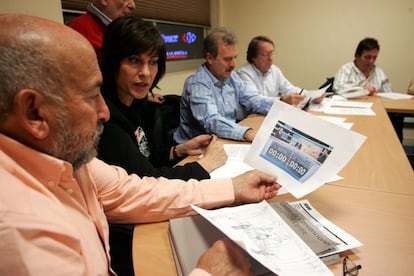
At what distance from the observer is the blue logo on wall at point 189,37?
146 inches

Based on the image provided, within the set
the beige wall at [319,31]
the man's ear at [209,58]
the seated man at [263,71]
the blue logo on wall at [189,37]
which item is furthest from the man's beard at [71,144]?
the blue logo on wall at [189,37]

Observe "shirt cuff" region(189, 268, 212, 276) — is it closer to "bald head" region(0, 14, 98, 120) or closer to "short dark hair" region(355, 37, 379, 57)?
"bald head" region(0, 14, 98, 120)

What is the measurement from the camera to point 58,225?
541 millimetres

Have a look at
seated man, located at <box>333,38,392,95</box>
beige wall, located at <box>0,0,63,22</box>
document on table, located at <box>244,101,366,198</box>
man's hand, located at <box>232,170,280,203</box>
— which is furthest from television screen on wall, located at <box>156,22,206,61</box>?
man's hand, located at <box>232,170,280,203</box>

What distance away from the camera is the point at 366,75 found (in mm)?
3381

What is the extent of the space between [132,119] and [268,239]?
2.78 feet

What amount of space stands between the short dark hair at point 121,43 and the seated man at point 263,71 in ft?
5.60

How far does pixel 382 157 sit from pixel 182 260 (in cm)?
109

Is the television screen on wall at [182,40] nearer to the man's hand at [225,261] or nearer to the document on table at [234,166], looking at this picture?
the document on table at [234,166]

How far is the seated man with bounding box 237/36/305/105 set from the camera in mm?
2871

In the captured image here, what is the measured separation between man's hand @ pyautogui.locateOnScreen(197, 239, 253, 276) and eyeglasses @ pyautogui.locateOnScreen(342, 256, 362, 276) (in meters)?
0.21

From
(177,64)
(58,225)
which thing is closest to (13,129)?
(58,225)

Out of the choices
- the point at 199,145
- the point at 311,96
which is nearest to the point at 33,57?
the point at 199,145

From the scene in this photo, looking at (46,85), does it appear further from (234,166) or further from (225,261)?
(234,166)
